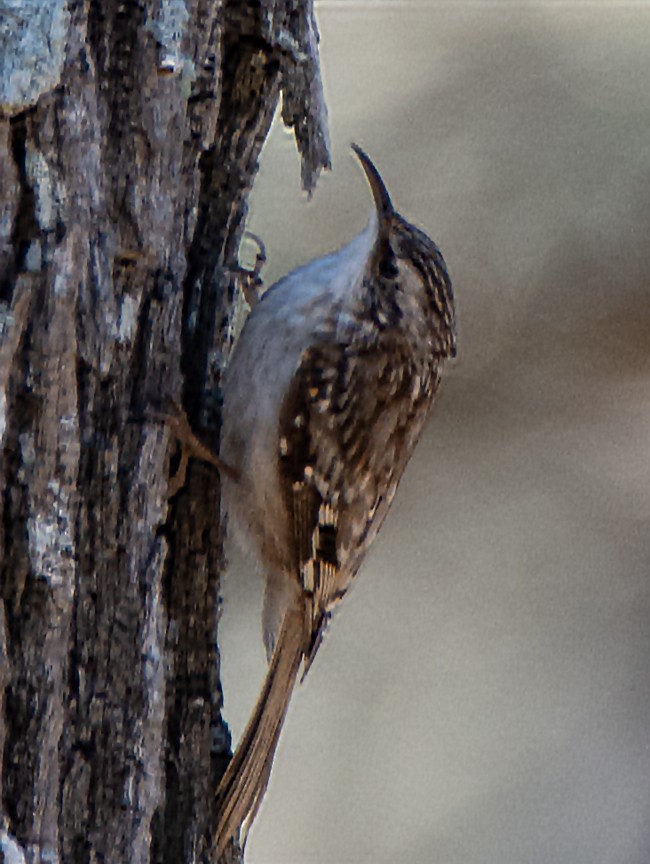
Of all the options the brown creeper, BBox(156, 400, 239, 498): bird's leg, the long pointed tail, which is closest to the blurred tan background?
the brown creeper

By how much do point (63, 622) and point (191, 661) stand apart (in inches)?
11.4

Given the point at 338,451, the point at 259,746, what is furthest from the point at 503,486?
Answer: the point at 259,746

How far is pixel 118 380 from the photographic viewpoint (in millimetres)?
1299

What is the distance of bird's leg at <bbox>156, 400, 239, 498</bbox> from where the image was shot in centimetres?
136

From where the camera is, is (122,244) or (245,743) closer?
(122,244)

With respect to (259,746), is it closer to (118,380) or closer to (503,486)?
(118,380)

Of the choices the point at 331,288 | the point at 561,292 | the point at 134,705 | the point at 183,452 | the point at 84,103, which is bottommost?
the point at 134,705

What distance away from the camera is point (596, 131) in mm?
2764

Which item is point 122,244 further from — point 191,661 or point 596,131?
point 596,131

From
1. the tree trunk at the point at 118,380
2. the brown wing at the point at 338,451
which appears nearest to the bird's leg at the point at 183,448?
the tree trunk at the point at 118,380

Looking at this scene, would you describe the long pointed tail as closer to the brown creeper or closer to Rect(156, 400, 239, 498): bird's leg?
the brown creeper

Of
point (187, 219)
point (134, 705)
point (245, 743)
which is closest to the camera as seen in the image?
point (134, 705)

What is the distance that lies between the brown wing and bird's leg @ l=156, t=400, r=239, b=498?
0.60 ft

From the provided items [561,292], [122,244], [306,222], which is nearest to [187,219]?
[122,244]
